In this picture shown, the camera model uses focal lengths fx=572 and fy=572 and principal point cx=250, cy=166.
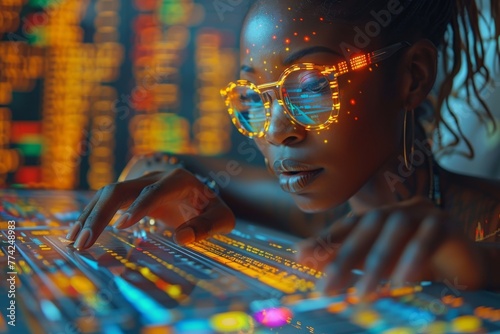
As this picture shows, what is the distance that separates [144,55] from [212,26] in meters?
0.23

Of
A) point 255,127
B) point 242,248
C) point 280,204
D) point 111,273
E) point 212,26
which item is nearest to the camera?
point 111,273

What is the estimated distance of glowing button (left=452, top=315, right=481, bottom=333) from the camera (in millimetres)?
383

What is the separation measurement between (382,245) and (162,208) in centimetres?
42

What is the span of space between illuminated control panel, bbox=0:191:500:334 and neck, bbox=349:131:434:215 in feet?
0.72

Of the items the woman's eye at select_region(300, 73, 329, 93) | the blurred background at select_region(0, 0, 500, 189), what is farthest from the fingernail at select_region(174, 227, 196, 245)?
the blurred background at select_region(0, 0, 500, 189)

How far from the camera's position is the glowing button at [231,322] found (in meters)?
0.38

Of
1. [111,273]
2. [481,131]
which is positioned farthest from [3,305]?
[481,131]

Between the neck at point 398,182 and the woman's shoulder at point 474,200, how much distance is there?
0.12 ft

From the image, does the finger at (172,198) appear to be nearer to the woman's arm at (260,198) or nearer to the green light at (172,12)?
the woman's arm at (260,198)

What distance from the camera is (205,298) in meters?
0.42

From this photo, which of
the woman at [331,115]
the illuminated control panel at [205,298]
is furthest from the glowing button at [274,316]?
the woman at [331,115]

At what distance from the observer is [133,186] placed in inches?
28.1

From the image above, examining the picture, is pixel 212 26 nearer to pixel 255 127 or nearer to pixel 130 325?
pixel 255 127

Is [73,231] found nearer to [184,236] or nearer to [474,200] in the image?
[184,236]
